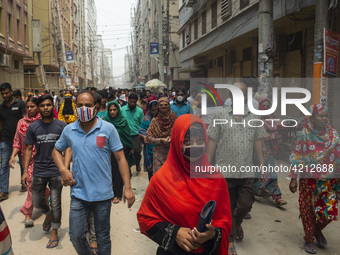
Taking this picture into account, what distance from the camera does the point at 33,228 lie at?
489cm

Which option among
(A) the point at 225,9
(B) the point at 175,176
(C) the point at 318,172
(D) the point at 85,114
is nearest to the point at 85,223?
(D) the point at 85,114

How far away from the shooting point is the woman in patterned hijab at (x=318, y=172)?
396 centimetres

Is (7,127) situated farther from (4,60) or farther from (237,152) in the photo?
(4,60)

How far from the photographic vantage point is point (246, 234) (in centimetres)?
456

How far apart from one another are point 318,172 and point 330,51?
350 centimetres

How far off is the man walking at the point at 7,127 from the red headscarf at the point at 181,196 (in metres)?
4.85

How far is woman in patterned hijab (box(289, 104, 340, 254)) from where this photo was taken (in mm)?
3955

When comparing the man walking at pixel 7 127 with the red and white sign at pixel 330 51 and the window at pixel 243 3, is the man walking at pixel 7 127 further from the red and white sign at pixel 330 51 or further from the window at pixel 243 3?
the window at pixel 243 3

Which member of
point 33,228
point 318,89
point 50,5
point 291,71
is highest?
point 50,5

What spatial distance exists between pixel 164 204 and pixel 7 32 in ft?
65.8

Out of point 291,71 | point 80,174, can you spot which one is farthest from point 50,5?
point 80,174

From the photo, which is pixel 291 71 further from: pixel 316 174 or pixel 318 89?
pixel 316 174

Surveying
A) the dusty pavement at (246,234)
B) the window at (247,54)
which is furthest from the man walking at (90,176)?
the window at (247,54)

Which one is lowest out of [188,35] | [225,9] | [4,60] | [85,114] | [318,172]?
[318,172]
